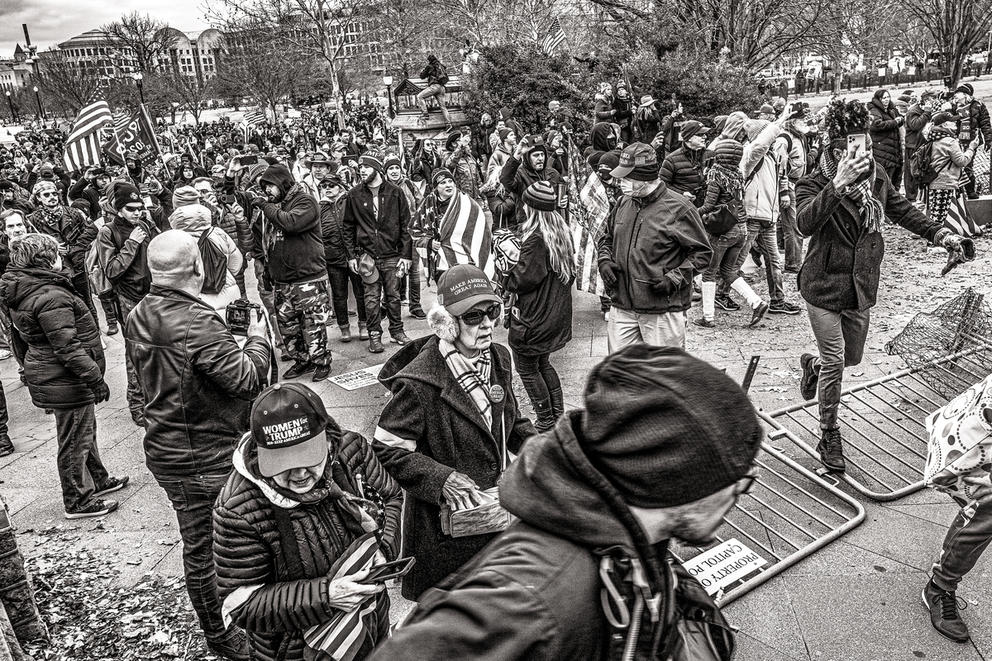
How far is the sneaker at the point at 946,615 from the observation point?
11.5ft

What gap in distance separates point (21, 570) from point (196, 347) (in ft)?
5.44

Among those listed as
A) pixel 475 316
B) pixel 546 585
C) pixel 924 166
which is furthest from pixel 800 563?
pixel 924 166

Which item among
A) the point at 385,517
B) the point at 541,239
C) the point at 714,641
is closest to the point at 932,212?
the point at 541,239

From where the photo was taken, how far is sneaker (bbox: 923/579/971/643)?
3502 millimetres

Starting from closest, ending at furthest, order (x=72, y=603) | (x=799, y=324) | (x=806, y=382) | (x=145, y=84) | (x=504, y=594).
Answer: (x=504, y=594) < (x=72, y=603) < (x=806, y=382) < (x=799, y=324) < (x=145, y=84)

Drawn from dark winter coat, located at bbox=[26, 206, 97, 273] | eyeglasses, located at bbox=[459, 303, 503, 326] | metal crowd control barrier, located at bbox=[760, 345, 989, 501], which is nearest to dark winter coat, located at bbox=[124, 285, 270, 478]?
eyeglasses, located at bbox=[459, 303, 503, 326]

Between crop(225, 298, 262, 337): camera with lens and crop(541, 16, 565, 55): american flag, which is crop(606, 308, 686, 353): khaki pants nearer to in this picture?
crop(225, 298, 262, 337): camera with lens

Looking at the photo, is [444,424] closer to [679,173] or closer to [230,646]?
[230,646]

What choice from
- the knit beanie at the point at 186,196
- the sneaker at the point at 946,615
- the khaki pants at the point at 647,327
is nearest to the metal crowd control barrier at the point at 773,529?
the sneaker at the point at 946,615

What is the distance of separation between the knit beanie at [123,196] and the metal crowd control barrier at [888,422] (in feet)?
19.6

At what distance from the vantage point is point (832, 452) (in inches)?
194

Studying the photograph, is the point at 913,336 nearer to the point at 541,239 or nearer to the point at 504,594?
the point at 541,239

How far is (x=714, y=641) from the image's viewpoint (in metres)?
1.58

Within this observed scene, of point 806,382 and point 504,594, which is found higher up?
point 504,594
